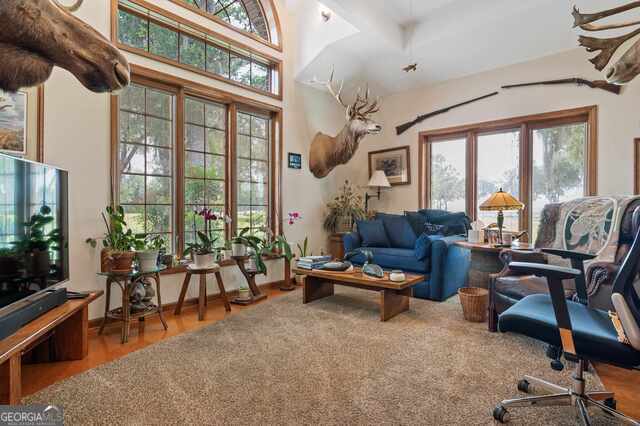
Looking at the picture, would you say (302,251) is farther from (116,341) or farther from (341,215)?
(116,341)

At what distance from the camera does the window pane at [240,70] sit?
12.9ft

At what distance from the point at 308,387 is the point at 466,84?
4488 millimetres

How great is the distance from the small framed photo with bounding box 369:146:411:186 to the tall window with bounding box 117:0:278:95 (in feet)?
6.70

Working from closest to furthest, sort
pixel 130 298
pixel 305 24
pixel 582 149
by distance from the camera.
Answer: pixel 130 298 → pixel 582 149 → pixel 305 24

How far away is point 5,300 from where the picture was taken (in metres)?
1.61

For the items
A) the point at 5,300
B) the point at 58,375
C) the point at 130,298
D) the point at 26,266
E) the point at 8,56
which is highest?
the point at 8,56

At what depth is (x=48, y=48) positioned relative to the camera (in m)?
1.62

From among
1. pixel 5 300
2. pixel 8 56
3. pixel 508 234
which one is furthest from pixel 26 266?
pixel 508 234

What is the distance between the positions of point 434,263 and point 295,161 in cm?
231

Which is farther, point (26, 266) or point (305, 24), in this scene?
point (305, 24)

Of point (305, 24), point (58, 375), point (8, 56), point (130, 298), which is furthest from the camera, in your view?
point (305, 24)

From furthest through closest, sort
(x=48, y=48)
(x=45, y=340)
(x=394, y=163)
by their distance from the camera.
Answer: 1. (x=394, y=163)
2. (x=45, y=340)
3. (x=48, y=48)

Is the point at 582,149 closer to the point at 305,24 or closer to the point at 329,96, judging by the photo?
the point at 329,96

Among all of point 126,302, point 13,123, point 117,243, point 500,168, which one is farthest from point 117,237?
point 500,168
